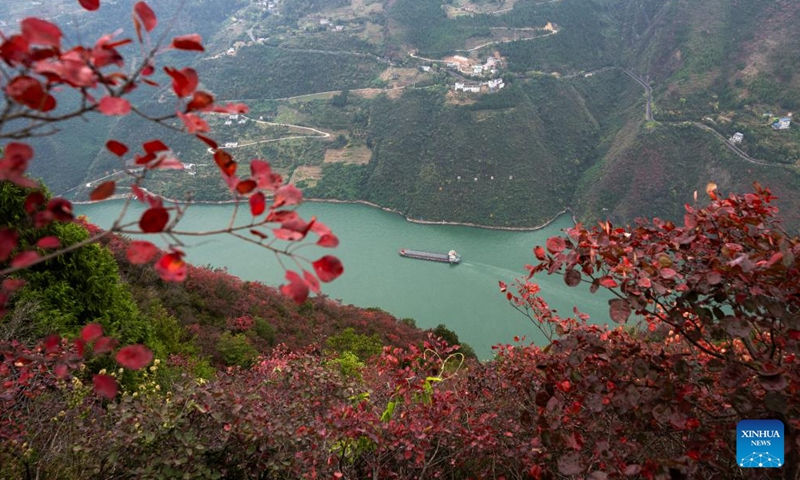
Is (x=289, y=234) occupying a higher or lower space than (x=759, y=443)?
Answer: higher

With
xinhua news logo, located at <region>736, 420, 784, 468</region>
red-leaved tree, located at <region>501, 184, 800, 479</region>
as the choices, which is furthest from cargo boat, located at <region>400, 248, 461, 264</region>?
xinhua news logo, located at <region>736, 420, 784, 468</region>

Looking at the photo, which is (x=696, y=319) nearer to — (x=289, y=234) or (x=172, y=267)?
(x=289, y=234)

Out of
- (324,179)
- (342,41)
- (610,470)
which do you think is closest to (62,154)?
(324,179)

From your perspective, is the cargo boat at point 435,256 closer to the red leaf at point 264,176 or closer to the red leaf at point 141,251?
the red leaf at point 264,176

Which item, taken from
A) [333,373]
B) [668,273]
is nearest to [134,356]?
[668,273]

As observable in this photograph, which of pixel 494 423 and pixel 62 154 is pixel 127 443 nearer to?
pixel 494 423

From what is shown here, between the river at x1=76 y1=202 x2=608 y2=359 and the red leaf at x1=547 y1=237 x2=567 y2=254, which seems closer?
the red leaf at x1=547 y1=237 x2=567 y2=254

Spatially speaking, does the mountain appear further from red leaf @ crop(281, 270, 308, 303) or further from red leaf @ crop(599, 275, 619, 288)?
red leaf @ crop(281, 270, 308, 303)
